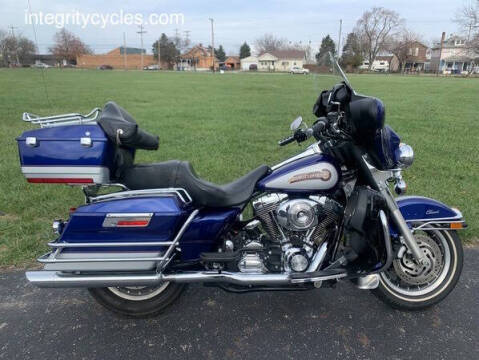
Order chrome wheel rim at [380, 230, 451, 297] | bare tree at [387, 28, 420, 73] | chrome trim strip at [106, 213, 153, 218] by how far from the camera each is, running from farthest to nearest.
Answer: bare tree at [387, 28, 420, 73] < chrome wheel rim at [380, 230, 451, 297] < chrome trim strip at [106, 213, 153, 218]

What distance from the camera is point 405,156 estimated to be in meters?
2.33

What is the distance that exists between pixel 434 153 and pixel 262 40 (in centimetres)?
10828

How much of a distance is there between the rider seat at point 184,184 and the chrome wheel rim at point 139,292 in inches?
29.7

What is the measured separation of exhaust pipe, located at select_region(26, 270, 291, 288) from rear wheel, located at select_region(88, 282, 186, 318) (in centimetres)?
31

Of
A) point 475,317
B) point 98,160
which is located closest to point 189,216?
point 98,160

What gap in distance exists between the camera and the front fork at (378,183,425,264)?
2.43 meters

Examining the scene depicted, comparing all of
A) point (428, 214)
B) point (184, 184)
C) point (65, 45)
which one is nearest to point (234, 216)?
point (184, 184)

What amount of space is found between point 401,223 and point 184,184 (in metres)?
1.50

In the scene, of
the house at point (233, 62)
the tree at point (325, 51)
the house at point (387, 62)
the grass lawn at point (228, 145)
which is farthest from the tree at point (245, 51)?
the tree at point (325, 51)

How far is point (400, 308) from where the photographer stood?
2.73 meters

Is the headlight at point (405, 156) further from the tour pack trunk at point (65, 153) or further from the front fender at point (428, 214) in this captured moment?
the tour pack trunk at point (65, 153)

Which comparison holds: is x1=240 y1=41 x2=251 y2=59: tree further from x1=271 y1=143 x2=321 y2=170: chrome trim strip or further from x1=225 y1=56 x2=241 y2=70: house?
x1=271 y1=143 x2=321 y2=170: chrome trim strip

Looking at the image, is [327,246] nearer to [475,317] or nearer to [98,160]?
[475,317]

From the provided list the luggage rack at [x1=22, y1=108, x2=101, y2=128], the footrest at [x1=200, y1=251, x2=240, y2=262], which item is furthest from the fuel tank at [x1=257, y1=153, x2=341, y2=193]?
the luggage rack at [x1=22, y1=108, x2=101, y2=128]
